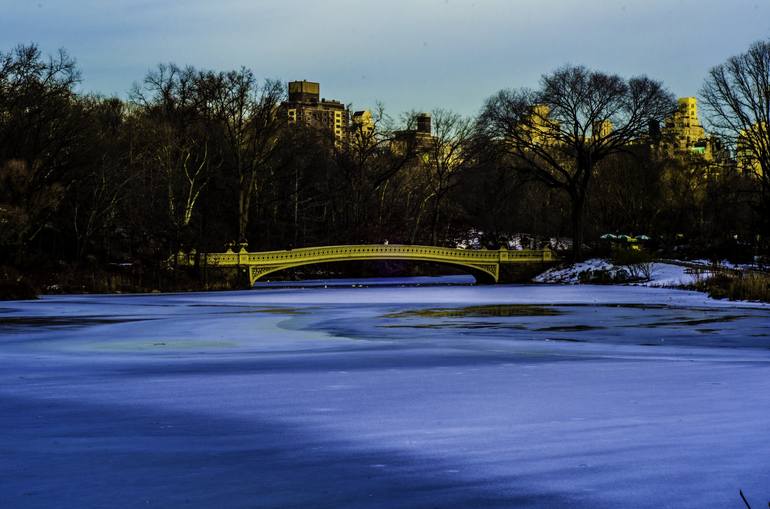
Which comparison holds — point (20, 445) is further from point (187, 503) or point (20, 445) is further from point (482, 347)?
point (482, 347)

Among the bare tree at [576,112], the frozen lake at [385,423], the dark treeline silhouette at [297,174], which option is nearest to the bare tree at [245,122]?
the dark treeline silhouette at [297,174]

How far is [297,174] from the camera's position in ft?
278

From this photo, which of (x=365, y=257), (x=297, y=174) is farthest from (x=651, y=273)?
(x=297, y=174)

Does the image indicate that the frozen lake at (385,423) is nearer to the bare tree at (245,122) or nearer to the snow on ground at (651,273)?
the snow on ground at (651,273)

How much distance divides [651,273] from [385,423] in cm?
5457

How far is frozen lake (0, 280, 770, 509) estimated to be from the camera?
262 inches

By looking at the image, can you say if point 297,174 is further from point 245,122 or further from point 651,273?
point 651,273

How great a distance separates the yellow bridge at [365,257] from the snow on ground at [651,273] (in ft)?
9.16

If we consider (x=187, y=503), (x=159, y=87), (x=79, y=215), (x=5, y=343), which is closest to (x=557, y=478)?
(x=187, y=503)

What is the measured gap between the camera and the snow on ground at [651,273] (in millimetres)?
54875

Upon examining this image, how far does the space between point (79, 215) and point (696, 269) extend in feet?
126

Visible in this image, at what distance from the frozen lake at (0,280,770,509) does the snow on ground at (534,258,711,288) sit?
118ft

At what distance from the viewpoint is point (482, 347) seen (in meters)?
18.6

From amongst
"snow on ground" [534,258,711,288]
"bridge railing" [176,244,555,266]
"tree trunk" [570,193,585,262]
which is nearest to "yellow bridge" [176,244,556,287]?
"bridge railing" [176,244,555,266]
